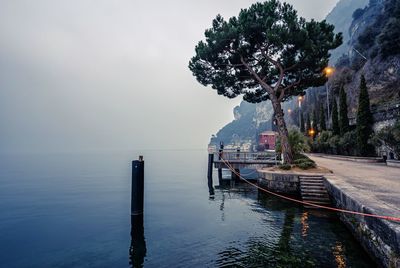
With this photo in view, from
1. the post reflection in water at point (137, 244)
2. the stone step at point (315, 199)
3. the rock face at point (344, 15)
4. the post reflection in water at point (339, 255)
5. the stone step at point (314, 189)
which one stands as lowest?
the post reflection in water at point (137, 244)

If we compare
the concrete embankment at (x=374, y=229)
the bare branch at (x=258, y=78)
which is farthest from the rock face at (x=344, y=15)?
the concrete embankment at (x=374, y=229)

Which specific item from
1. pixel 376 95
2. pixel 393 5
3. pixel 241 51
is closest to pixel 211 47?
pixel 241 51

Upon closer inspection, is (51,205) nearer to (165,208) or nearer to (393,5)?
(165,208)

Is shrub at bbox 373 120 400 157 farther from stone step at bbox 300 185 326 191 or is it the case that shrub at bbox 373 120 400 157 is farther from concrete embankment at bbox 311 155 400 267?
concrete embankment at bbox 311 155 400 267

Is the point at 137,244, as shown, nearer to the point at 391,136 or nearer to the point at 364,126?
the point at 391,136

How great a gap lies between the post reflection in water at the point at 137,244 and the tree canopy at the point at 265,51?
1357cm

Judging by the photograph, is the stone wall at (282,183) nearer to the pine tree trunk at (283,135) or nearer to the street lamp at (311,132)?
the pine tree trunk at (283,135)

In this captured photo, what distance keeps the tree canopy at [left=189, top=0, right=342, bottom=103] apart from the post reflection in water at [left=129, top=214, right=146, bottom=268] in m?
13.6

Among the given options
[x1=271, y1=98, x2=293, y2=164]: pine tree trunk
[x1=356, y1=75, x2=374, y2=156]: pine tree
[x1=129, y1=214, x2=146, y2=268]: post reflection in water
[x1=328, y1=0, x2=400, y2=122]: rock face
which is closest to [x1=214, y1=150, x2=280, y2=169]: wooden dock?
[x1=271, y1=98, x2=293, y2=164]: pine tree trunk

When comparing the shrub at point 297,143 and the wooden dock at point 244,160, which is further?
the wooden dock at point 244,160

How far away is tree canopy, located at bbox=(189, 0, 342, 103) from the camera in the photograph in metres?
15.8

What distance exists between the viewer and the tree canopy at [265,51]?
15.8m

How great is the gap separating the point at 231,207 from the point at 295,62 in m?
12.1

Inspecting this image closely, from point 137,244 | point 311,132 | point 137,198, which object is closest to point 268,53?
point 137,198
